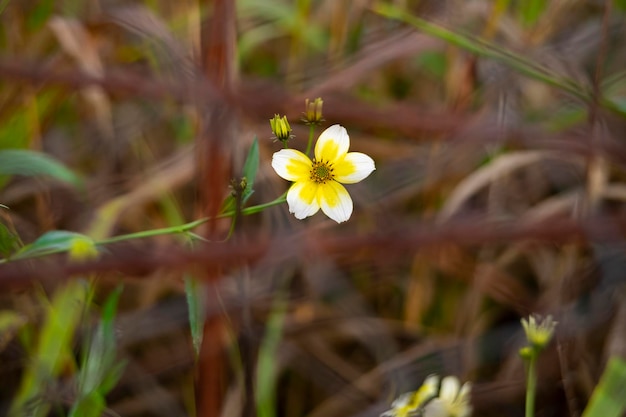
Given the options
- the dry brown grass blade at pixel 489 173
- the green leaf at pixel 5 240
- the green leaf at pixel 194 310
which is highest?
the dry brown grass blade at pixel 489 173

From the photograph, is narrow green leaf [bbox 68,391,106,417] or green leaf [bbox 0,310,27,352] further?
green leaf [bbox 0,310,27,352]

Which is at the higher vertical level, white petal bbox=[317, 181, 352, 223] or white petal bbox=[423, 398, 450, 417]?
white petal bbox=[317, 181, 352, 223]

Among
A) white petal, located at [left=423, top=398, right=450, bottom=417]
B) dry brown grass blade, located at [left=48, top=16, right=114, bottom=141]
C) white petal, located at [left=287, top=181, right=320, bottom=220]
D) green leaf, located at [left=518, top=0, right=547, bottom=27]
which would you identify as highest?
dry brown grass blade, located at [left=48, top=16, right=114, bottom=141]

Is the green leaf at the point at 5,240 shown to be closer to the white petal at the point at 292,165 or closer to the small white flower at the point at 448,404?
the white petal at the point at 292,165

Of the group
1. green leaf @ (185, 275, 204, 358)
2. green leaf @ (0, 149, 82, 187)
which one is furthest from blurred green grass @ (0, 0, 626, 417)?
green leaf @ (185, 275, 204, 358)

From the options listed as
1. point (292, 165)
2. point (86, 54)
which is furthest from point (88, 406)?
point (86, 54)

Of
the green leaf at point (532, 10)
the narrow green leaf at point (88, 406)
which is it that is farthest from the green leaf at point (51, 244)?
the green leaf at point (532, 10)

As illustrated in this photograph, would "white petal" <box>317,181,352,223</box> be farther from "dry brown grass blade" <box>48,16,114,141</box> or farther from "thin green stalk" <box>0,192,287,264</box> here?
"dry brown grass blade" <box>48,16,114,141</box>
